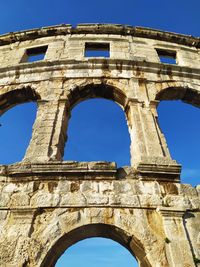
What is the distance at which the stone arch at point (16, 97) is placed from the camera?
27.1ft

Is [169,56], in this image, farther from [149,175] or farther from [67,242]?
[67,242]

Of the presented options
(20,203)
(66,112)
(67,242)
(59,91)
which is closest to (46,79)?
(59,91)

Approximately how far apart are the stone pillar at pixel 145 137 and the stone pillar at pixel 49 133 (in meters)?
1.93

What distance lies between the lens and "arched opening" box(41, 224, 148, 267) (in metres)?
4.51

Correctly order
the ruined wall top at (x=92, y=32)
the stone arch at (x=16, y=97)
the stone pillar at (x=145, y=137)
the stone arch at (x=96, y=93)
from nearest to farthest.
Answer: the stone pillar at (x=145, y=137)
the stone arch at (x=96, y=93)
the stone arch at (x=16, y=97)
the ruined wall top at (x=92, y=32)

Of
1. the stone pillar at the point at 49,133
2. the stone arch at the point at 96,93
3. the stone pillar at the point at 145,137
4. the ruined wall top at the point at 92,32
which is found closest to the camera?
the stone pillar at the point at 145,137

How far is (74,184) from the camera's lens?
17.4 feet

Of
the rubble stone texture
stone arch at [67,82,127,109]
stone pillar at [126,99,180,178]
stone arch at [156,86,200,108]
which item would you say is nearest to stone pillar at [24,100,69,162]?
the rubble stone texture

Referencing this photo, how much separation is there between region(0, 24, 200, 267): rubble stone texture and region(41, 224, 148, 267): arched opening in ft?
0.07

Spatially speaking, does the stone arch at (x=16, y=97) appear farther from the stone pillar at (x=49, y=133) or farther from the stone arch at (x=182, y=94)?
the stone arch at (x=182, y=94)

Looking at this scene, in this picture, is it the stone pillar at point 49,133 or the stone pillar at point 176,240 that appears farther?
the stone pillar at point 49,133

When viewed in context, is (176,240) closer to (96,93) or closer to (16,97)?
(96,93)

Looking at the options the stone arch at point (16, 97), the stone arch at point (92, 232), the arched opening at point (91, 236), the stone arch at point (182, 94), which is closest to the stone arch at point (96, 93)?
the stone arch at point (16, 97)

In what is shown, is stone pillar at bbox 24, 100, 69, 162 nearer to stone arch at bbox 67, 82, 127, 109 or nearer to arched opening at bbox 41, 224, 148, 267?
stone arch at bbox 67, 82, 127, 109
